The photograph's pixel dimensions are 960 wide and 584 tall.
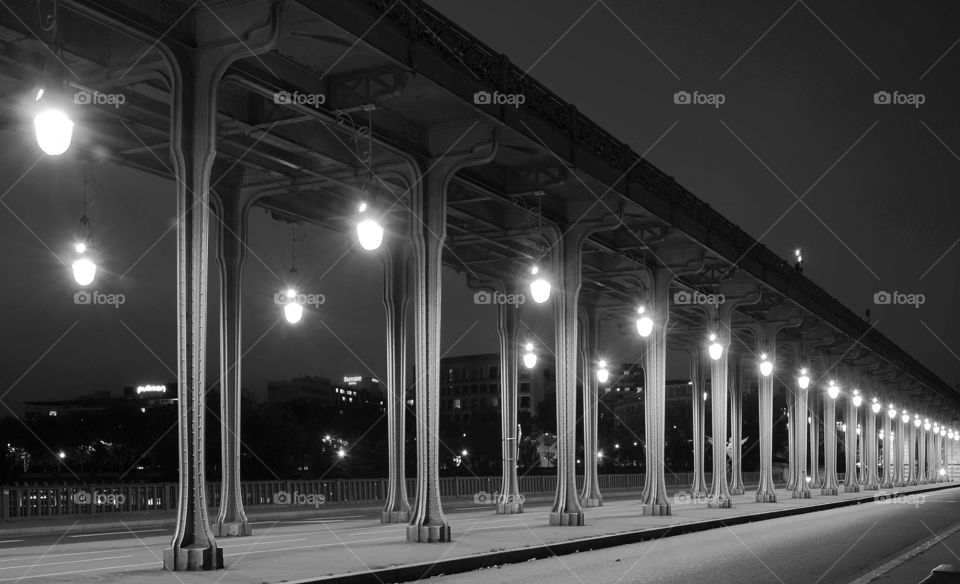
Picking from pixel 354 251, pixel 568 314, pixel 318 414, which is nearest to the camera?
pixel 568 314

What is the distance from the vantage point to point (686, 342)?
5481 centimetres

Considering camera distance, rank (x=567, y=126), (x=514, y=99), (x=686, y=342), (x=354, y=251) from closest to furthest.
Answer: (x=514, y=99)
(x=567, y=126)
(x=354, y=251)
(x=686, y=342)

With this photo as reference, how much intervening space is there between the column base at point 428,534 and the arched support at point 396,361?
22.2ft

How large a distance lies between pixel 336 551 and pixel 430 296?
4855 mm

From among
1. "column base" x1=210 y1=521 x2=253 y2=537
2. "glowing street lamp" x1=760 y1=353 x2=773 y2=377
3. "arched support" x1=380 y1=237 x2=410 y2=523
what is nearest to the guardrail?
"arched support" x1=380 y1=237 x2=410 y2=523

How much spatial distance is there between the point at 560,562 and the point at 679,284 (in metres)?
21.9

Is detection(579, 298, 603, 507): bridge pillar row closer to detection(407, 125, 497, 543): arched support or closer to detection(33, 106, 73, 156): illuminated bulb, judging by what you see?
detection(407, 125, 497, 543): arched support

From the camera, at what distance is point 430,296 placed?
20.9 metres

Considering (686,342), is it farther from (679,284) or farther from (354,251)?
(354,251)

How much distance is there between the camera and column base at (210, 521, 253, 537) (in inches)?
888

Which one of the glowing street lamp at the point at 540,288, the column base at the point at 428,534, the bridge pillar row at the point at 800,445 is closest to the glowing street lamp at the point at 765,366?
the bridge pillar row at the point at 800,445

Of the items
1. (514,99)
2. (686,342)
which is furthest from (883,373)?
(514,99)

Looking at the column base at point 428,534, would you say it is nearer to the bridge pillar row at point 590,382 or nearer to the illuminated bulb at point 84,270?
the illuminated bulb at point 84,270

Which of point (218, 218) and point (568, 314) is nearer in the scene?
point (218, 218)
